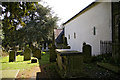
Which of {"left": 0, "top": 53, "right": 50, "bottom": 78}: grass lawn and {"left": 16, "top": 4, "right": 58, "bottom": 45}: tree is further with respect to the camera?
{"left": 16, "top": 4, "right": 58, "bottom": 45}: tree

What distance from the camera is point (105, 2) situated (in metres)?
10.2

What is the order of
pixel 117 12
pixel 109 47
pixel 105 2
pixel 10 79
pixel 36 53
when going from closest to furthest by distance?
pixel 10 79 < pixel 117 12 < pixel 109 47 < pixel 105 2 < pixel 36 53

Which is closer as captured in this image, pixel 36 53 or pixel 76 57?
pixel 76 57

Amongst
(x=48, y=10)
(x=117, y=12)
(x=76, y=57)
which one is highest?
(x=48, y=10)

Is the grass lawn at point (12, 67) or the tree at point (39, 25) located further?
the tree at point (39, 25)

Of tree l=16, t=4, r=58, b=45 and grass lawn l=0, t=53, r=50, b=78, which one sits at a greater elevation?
tree l=16, t=4, r=58, b=45

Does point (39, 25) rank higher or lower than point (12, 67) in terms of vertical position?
higher

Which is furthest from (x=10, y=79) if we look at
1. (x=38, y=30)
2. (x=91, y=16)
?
(x=38, y=30)

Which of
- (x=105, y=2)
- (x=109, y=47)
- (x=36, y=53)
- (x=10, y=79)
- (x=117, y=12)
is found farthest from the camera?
(x=36, y=53)

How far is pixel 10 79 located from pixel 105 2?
10148mm

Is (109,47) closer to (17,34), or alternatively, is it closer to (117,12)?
(117,12)

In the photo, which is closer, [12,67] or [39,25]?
[12,67]

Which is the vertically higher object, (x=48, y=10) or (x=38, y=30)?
(x=48, y=10)

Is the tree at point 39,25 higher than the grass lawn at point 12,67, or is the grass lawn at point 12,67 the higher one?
the tree at point 39,25
